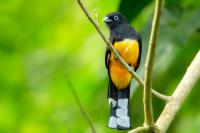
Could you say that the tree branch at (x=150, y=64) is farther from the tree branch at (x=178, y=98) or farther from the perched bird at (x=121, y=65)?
the tree branch at (x=178, y=98)

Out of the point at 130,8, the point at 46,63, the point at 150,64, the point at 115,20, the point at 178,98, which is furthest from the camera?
the point at 46,63

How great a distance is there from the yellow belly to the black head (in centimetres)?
10

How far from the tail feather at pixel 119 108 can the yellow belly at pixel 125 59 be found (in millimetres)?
21

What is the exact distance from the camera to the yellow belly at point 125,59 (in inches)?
95.0

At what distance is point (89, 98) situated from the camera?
5.09 meters

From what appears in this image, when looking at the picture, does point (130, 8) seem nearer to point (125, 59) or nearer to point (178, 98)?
point (178, 98)

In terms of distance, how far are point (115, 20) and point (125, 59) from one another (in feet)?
0.50

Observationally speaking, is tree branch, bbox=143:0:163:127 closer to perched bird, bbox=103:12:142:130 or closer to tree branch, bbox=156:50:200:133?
perched bird, bbox=103:12:142:130

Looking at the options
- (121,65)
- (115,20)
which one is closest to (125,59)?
(121,65)

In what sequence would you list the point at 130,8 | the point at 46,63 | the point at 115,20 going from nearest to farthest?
the point at 115,20
the point at 130,8
the point at 46,63

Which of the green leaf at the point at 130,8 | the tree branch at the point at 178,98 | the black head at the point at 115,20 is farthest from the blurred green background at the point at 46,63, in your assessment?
the black head at the point at 115,20

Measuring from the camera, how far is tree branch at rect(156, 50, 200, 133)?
272 cm

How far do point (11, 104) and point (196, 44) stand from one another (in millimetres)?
1474

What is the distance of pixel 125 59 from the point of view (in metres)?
2.44
